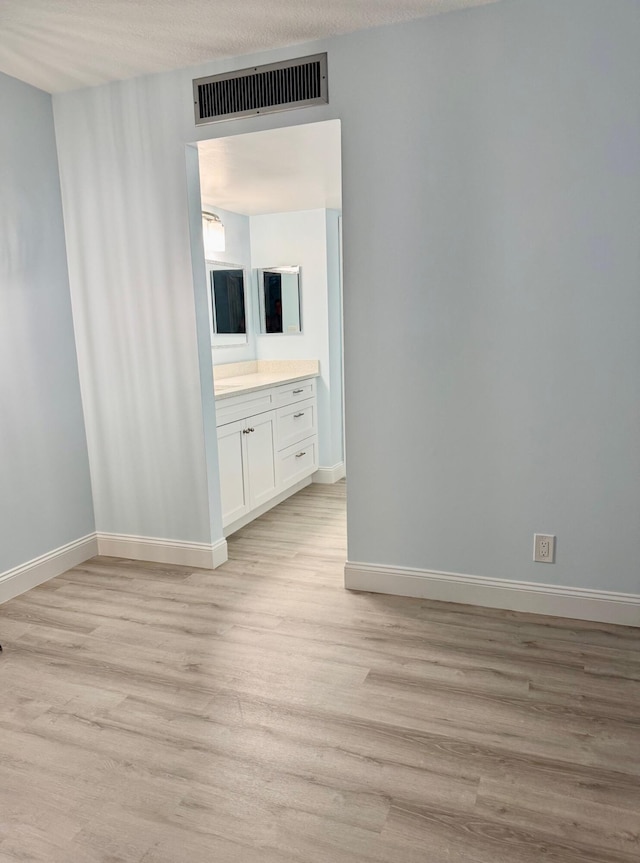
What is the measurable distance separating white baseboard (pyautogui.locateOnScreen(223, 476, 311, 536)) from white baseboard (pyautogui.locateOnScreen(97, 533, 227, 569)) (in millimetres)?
349

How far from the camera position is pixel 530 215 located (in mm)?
2459

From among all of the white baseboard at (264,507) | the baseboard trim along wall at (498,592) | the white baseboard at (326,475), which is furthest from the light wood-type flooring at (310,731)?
the white baseboard at (326,475)

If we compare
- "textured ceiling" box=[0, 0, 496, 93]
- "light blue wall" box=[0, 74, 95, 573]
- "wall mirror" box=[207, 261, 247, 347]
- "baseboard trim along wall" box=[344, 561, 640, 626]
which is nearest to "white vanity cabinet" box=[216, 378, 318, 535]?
"wall mirror" box=[207, 261, 247, 347]

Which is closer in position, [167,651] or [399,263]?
[167,651]

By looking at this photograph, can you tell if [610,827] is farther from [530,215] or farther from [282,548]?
Result: [282,548]

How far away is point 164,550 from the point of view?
3441 mm

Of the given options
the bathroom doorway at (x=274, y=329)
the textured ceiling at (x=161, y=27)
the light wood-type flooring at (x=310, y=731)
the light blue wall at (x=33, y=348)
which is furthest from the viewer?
the bathroom doorway at (x=274, y=329)

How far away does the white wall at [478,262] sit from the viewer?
236cm

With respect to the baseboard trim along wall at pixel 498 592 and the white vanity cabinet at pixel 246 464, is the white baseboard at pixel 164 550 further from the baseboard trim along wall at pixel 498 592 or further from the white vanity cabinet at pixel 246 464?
the baseboard trim along wall at pixel 498 592

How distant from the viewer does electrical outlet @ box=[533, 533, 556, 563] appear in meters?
2.63

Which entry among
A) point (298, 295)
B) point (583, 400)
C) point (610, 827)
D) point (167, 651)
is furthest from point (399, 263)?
point (298, 295)

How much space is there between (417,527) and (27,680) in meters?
1.70

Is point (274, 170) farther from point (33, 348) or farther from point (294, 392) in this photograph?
point (33, 348)

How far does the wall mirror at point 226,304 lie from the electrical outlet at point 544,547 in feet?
9.33
